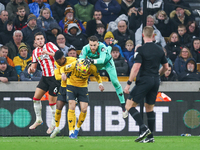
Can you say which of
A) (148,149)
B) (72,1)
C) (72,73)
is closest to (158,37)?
(72,1)

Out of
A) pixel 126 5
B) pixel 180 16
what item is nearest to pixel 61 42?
pixel 126 5

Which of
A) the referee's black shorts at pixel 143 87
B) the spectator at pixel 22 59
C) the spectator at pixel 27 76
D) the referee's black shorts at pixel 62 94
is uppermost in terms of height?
the spectator at pixel 22 59

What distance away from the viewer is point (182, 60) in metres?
13.8

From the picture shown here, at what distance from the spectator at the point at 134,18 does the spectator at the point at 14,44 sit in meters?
3.76

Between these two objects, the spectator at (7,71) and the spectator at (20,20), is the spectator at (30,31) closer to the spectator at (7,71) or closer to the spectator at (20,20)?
the spectator at (20,20)

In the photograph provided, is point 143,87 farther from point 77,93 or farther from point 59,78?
point 59,78

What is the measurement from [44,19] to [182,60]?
469 cm

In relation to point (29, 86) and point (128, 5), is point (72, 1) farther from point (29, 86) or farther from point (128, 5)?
A: point (29, 86)

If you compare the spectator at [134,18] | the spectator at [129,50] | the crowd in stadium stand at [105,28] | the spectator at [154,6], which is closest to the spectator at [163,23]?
the crowd in stadium stand at [105,28]

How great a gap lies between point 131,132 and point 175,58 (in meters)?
3.74

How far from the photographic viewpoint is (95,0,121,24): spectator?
15766 mm

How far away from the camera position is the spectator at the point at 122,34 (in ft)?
48.1

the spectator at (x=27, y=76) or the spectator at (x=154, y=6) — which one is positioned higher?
the spectator at (x=154, y=6)

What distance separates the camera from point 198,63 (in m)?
14.2
